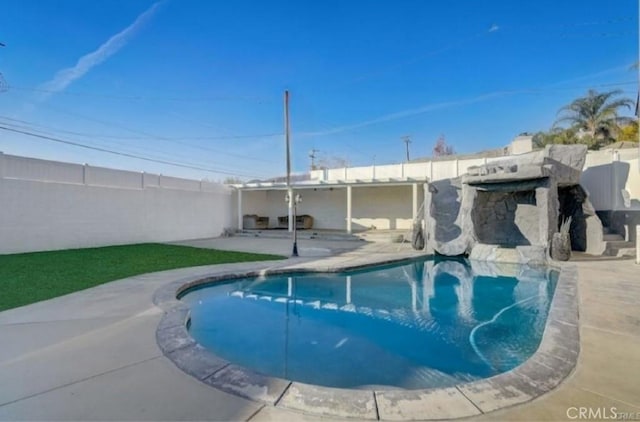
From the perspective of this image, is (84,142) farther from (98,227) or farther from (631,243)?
(631,243)

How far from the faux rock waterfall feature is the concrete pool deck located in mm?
5302

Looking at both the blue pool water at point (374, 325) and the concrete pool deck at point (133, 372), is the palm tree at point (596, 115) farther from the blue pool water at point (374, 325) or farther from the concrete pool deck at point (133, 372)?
the concrete pool deck at point (133, 372)

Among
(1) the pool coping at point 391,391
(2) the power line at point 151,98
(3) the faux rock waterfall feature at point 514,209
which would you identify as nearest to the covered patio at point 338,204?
(3) the faux rock waterfall feature at point 514,209

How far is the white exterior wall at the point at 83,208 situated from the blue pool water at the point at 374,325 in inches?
299

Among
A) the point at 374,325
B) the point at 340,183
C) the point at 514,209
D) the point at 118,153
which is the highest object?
the point at 118,153

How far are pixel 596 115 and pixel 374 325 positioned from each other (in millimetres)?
23365

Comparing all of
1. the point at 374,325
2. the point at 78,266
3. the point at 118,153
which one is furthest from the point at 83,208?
the point at 374,325

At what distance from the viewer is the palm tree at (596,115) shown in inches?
744

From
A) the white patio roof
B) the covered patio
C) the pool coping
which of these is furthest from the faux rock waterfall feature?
the pool coping

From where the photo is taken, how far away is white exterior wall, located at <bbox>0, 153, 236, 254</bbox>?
30.9ft

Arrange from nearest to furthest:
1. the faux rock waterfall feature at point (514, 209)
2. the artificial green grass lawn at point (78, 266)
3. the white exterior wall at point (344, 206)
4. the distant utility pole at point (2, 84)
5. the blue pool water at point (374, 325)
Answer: the blue pool water at point (374, 325)
the artificial green grass lawn at point (78, 266)
the faux rock waterfall feature at point (514, 209)
the distant utility pole at point (2, 84)
the white exterior wall at point (344, 206)

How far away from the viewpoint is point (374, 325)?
15.2ft

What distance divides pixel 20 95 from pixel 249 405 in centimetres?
1800

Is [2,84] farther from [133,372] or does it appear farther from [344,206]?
[344,206]
